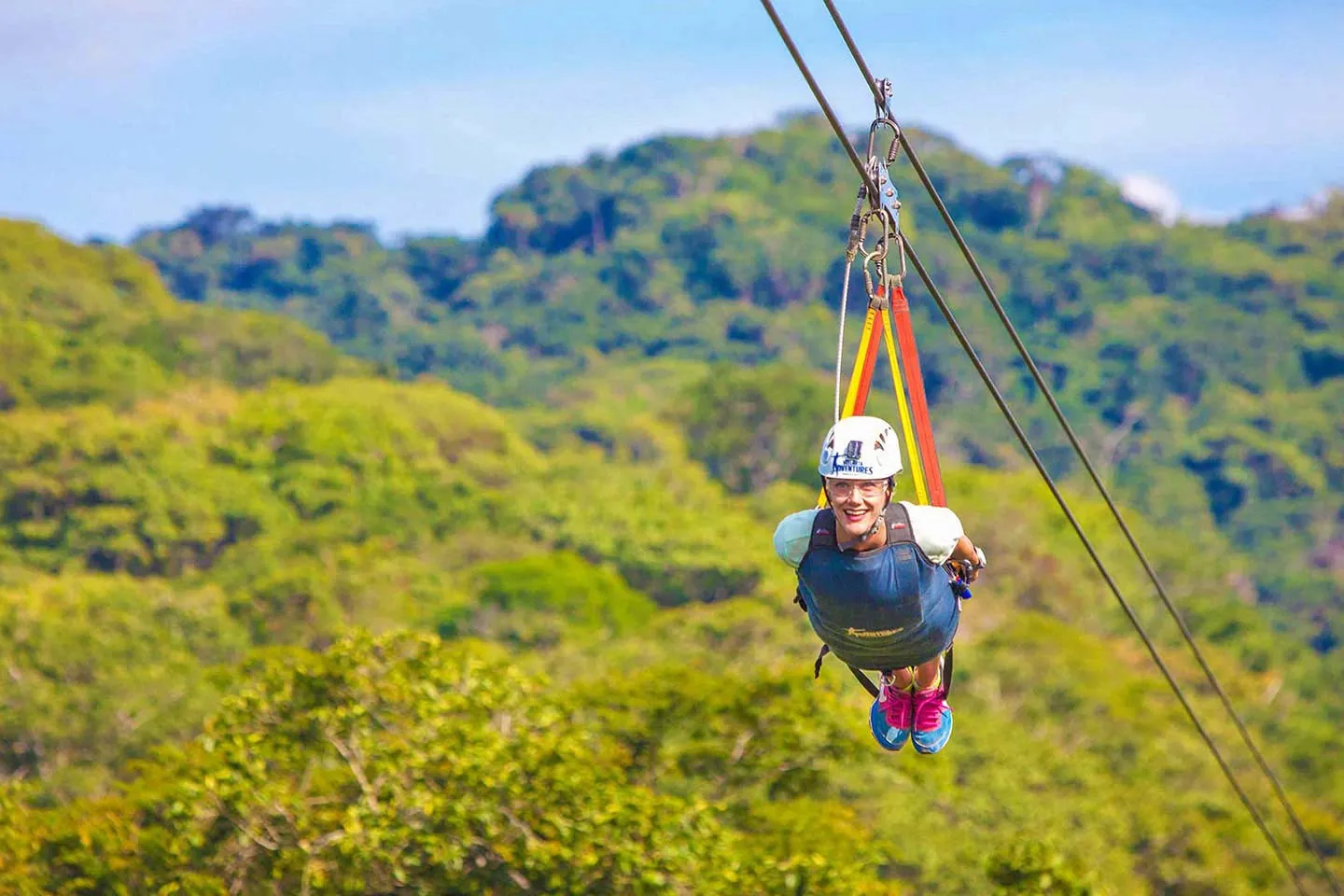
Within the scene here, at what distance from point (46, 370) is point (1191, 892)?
2050 inches

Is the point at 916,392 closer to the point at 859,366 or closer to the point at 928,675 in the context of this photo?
the point at 859,366

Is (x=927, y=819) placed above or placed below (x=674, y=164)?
below

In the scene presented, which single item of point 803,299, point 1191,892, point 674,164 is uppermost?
point 674,164

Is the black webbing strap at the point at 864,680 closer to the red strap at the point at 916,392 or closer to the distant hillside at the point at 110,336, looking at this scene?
the red strap at the point at 916,392

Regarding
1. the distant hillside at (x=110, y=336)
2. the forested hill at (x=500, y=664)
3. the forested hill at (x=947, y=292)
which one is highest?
the forested hill at (x=947, y=292)

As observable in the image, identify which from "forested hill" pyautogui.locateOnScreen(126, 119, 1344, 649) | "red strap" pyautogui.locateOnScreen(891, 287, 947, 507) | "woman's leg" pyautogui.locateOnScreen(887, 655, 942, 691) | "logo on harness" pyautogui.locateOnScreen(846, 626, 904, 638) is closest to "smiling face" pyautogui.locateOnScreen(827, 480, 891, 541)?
"red strap" pyautogui.locateOnScreen(891, 287, 947, 507)

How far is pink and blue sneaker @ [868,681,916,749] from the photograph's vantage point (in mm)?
7820

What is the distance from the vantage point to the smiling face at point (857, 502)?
6801mm

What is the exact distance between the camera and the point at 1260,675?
62.3 metres

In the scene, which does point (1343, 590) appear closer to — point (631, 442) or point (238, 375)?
point (631, 442)

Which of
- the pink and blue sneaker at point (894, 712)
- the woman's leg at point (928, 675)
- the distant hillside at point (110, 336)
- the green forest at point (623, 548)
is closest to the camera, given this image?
the woman's leg at point (928, 675)

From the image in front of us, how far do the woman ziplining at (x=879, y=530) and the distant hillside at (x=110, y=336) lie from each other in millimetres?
67726

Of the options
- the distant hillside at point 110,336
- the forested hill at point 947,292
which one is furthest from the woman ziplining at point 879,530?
the forested hill at point 947,292


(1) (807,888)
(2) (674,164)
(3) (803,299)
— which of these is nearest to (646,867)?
(1) (807,888)
